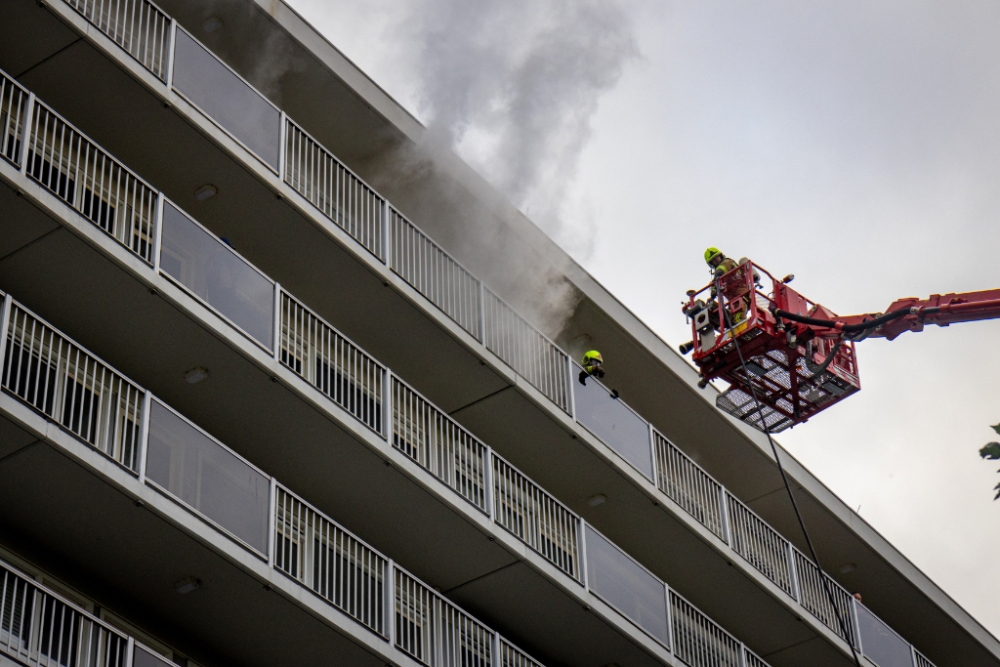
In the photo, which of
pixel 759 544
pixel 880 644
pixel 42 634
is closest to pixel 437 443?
pixel 42 634

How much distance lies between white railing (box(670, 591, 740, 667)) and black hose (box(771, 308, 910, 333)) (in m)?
4.26

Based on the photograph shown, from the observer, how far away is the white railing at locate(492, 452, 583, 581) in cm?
2138

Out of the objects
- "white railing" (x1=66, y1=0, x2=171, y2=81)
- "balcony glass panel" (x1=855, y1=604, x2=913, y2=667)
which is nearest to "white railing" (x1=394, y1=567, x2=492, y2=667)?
"white railing" (x1=66, y1=0, x2=171, y2=81)

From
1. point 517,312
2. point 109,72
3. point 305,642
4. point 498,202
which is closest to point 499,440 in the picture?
point 517,312

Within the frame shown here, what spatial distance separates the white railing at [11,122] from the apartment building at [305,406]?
0.08 m

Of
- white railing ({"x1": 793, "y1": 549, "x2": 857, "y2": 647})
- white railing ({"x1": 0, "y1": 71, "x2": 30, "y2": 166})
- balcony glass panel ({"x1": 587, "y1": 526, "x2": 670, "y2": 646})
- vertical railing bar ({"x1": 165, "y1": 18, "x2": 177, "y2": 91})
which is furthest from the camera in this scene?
white railing ({"x1": 793, "y1": 549, "x2": 857, "y2": 647})

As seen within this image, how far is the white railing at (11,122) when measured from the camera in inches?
659

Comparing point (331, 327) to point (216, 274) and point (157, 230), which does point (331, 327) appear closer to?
point (216, 274)

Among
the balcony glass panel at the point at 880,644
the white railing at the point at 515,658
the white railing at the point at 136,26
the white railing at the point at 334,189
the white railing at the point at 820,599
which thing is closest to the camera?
the white railing at the point at 136,26

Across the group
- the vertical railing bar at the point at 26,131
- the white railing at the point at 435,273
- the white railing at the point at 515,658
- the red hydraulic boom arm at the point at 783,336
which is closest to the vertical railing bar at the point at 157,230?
the vertical railing bar at the point at 26,131

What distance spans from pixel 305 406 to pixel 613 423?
6.17 metres

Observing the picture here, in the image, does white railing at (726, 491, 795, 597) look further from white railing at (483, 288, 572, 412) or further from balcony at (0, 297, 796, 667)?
balcony at (0, 297, 796, 667)

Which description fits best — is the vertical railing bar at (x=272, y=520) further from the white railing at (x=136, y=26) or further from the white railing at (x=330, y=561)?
the white railing at (x=136, y=26)

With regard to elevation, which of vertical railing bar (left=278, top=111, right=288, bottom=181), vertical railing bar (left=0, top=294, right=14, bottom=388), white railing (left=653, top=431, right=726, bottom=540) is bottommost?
vertical railing bar (left=0, top=294, right=14, bottom=388)
